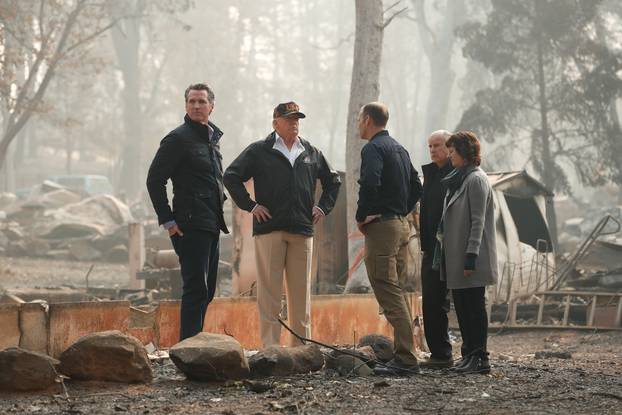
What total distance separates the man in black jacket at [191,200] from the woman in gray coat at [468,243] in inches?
68.3

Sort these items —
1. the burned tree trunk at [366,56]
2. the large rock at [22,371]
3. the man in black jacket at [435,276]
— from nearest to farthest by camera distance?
1. the large rock at [22,371]
2. the man in black jacket at [435,276]
3. the burned tree trunk at [366,56]

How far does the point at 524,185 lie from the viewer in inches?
680

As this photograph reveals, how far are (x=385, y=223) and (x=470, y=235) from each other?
63cm

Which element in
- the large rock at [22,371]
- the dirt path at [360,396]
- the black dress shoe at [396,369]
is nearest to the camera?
the dirt path at [360,396]

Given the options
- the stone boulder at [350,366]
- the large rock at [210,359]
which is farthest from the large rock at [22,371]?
the stone boulder at [350,366]

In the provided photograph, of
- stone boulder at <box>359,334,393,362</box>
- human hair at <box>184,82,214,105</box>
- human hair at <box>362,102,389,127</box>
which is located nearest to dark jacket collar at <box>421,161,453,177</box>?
human hair at <box>362,102,389,127</box>

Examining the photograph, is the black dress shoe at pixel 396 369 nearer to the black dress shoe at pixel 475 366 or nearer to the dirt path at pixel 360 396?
the dirt path at pixel 360 396

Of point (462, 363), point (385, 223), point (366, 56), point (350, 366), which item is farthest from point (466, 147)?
point (366, 56)

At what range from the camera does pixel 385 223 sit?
716cm

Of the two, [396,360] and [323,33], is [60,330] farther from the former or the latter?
[323,33]

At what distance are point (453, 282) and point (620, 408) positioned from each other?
65.5 inches

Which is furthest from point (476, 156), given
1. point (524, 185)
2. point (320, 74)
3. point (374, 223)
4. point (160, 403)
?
point (320, 74)

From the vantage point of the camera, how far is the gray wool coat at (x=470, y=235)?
23.5 ft

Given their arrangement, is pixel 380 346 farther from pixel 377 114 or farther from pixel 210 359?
pixel 377 114
